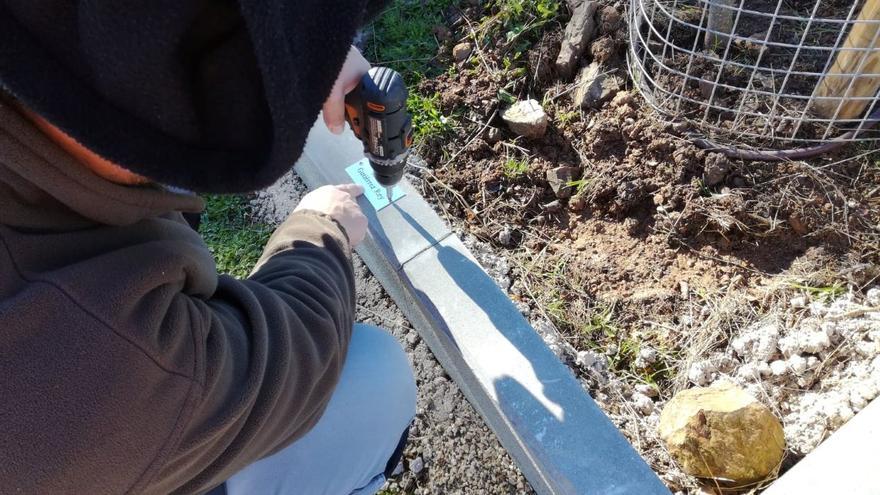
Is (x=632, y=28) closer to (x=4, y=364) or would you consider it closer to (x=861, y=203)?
(x=861, y=203)

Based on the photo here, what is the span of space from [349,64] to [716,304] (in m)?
1.43

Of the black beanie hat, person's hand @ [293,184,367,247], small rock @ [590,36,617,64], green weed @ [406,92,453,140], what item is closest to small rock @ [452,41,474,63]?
green weed @ [406,92,453,140]

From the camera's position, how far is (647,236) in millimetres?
2328

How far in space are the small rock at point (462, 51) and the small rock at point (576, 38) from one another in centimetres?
41

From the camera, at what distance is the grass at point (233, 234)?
2.62 m

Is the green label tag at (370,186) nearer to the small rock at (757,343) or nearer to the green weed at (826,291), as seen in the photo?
the small rock at (757,343)

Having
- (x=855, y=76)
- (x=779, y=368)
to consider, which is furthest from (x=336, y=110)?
(x=855, y=76)

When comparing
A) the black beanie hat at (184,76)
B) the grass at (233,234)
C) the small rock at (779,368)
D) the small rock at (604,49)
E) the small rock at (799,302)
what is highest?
the black beanie hat at (184,76)

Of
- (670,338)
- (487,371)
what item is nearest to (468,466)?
(487,371)

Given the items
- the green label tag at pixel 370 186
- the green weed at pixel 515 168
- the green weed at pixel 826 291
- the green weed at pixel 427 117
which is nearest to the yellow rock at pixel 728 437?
the green weed at pixel 826 291

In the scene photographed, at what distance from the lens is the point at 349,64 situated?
5.92 ft

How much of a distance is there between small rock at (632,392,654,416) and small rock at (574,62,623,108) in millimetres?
1160

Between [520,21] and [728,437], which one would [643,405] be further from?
[520,21]

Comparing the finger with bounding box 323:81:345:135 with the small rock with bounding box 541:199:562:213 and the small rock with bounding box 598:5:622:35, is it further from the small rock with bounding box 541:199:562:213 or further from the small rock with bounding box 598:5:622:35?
the small rock with bounding box 598:5:622:35
